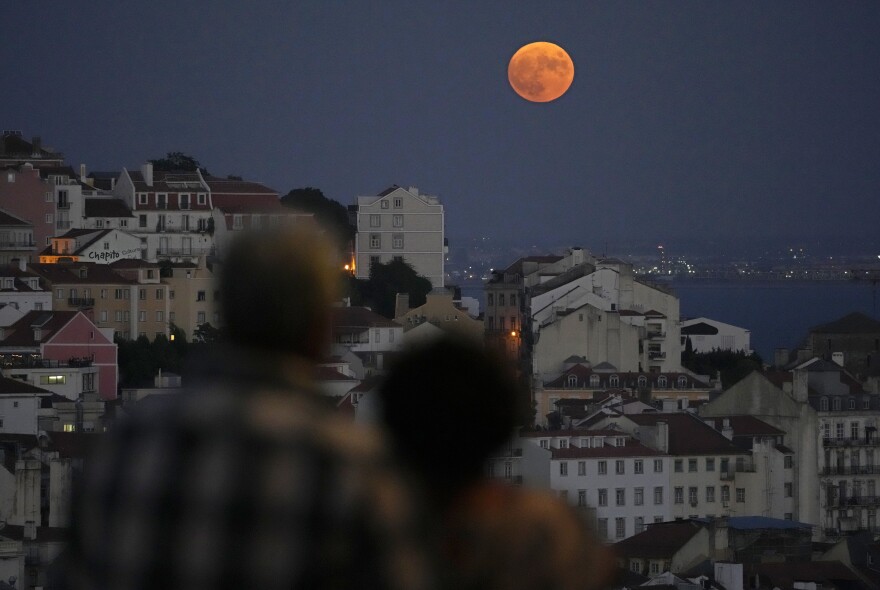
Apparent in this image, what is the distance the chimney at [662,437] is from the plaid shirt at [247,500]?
96.7ft

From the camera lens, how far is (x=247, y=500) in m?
1.97

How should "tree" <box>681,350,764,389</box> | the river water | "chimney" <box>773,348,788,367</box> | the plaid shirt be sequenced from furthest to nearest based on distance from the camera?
1. the river water
2. "chimney" <box>773,348,788,367</box>
3. "tree" <box>681,350,764,389</box>
4. the plaid shirt

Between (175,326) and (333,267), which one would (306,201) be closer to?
(175,326)

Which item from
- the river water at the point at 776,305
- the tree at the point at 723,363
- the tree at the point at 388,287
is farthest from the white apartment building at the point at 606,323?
the river water at the point at 776,305

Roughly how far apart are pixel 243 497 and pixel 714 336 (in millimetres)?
54946

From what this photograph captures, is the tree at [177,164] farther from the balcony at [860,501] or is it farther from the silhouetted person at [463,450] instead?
the silhouetted person at [463,450]

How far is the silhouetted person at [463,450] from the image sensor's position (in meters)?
2.12

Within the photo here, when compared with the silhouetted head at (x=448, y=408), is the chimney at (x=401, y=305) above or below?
above

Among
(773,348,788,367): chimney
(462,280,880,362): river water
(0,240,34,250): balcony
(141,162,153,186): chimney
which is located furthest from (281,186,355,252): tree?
(462,280,880,362): river water

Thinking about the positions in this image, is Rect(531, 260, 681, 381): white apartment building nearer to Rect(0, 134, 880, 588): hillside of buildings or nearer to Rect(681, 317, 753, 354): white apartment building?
Rect(0, 134, 880, 588): hillside of buildings

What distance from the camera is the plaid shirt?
194 centimetres

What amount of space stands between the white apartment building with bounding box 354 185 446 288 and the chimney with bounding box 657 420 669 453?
81.7 feet

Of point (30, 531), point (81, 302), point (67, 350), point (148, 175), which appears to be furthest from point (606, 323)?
point (30, 531)

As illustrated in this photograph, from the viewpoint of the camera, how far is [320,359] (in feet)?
6.95
